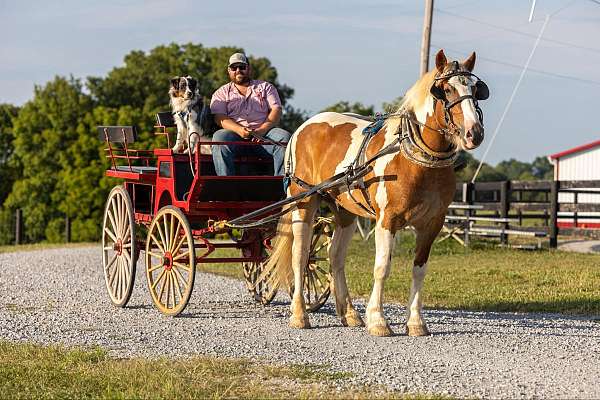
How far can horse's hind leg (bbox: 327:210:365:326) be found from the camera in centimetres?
977

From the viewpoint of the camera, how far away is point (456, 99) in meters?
8.16

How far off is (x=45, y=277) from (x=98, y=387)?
9.53m

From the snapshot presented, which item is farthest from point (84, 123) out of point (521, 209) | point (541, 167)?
point (541, 167)

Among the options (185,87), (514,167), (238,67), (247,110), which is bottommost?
(514,167)

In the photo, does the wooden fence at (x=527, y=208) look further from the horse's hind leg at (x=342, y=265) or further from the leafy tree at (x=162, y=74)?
the leafy tree at (x=162, y=74)

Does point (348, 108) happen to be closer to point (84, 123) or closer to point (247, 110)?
point (84, 123)

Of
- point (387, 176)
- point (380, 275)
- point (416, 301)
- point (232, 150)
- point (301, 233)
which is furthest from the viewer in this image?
point (232, 150)

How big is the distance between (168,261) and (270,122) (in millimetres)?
1831

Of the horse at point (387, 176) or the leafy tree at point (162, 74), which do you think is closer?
the horse at point (387, 176)

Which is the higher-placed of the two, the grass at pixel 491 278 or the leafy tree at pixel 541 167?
the grass at pixel 491 278

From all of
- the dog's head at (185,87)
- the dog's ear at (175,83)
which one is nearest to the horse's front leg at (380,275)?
the dog's head at (185,87)

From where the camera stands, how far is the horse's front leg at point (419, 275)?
29.0ft

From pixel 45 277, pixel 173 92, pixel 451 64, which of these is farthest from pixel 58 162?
pixel 451 64

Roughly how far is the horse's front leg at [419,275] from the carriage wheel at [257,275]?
101 inches
